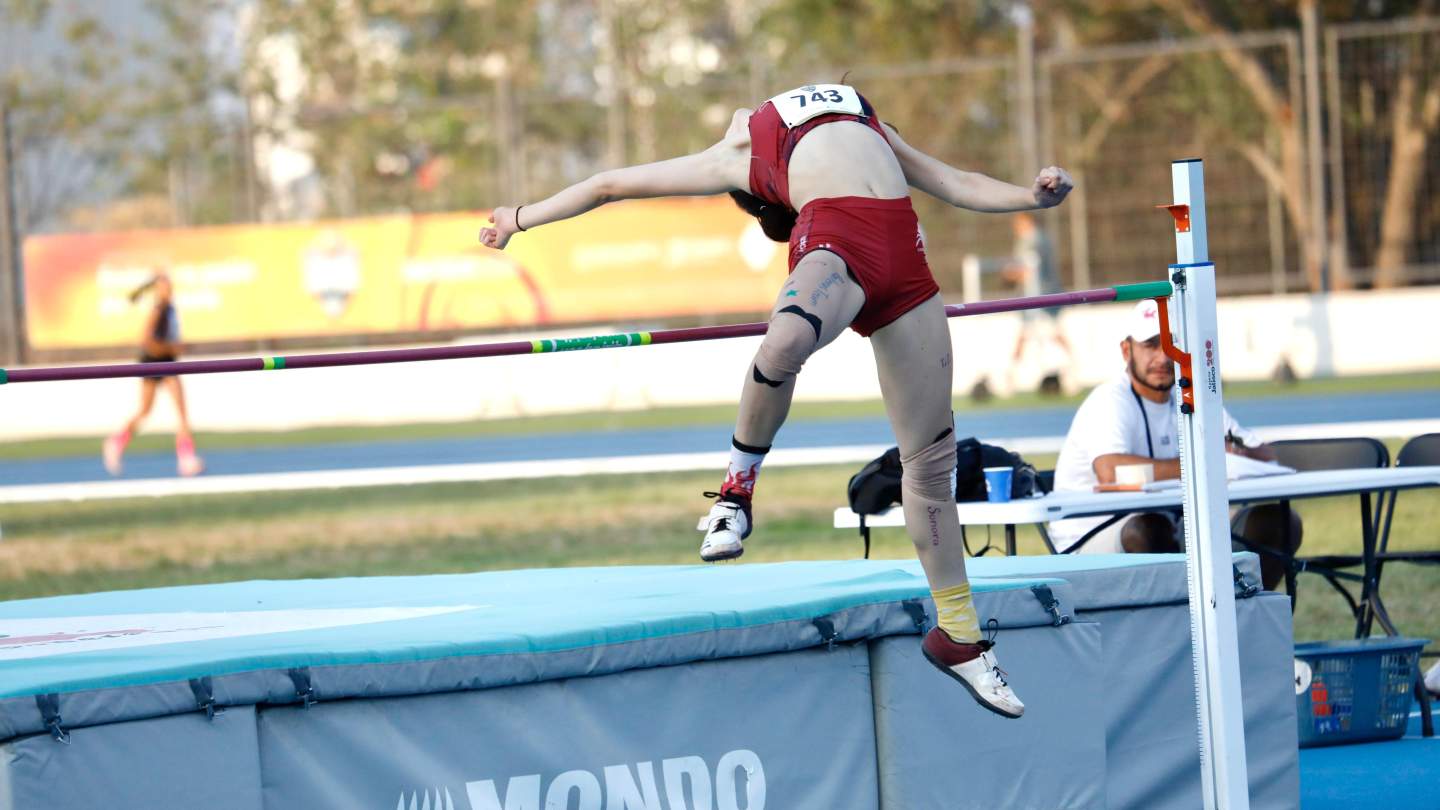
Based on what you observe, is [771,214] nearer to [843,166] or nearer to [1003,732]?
[843,166]

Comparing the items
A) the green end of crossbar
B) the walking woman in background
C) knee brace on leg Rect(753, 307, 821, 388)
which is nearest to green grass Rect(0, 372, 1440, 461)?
the walking woman in background

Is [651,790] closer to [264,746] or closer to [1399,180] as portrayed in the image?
[264,746]

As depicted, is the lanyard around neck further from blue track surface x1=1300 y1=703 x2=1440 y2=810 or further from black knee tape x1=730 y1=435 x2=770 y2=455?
black knee tape x1=730 y1=435 x2=770 y2=455

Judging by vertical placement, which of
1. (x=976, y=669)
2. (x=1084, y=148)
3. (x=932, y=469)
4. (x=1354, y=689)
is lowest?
(x=1354, y=689)

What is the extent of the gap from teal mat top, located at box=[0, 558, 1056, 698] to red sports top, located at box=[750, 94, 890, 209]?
1.05 metres

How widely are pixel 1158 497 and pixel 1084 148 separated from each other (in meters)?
17.1

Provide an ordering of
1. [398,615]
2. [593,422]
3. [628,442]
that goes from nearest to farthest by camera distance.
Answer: [398,615], [628,442], [593,422]

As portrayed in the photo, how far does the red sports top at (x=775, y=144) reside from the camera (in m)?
4.72

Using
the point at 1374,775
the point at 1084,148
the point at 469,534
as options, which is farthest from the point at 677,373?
the point at 1374,775

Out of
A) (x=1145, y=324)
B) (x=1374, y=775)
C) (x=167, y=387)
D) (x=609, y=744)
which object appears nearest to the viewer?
(x=609, y=744)

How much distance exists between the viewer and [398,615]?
5.18 m

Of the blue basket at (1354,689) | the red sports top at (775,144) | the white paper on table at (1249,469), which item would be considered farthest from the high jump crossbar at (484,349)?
the blue basket at (1354,689)

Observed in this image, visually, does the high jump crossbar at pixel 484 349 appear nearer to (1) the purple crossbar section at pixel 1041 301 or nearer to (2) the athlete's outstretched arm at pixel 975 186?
(1) the purple crossbar section at pixel 1041 301

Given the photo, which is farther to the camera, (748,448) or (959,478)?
(959,478)
